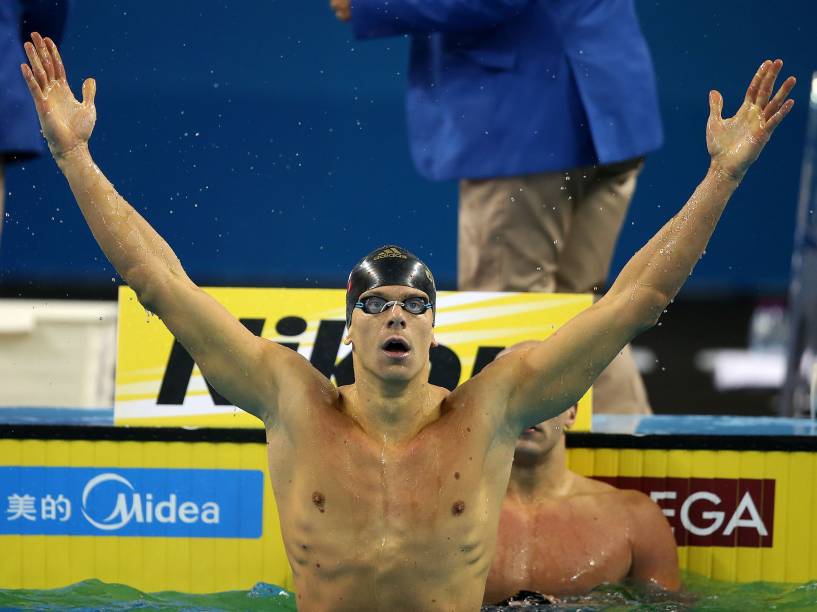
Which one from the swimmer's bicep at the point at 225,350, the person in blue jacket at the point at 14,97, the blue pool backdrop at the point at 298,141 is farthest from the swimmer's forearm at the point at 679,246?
the blue pool backdrop at the point at 298,141

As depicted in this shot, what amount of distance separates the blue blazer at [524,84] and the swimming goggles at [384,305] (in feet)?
4.78

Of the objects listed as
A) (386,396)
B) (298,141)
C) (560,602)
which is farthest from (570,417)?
(298,141)

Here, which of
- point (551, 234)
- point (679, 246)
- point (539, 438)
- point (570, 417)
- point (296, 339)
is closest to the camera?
point (679, 246)

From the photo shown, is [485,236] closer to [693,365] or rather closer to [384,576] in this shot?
[384,576]

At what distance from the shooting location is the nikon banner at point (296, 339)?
371 centimetres

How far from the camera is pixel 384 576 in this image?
2654 millimetres

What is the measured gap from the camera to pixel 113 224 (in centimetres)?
248

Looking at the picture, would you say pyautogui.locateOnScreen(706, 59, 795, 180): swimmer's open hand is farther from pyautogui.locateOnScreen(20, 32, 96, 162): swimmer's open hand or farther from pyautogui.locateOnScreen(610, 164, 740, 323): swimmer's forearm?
pyautogui.locateOnScreen(20, 32, 96, 162): swimmer's open hand

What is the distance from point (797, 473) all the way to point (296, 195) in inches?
185

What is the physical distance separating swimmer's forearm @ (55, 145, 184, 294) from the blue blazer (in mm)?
1599

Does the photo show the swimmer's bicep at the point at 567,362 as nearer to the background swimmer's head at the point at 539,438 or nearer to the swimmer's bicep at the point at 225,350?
the swimmer's bicep at the point at 225,350

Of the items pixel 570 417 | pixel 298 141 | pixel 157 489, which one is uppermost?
pixel 298 141

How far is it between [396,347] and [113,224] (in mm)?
611

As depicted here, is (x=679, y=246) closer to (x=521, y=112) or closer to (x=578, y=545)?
(x=578, y=545)
